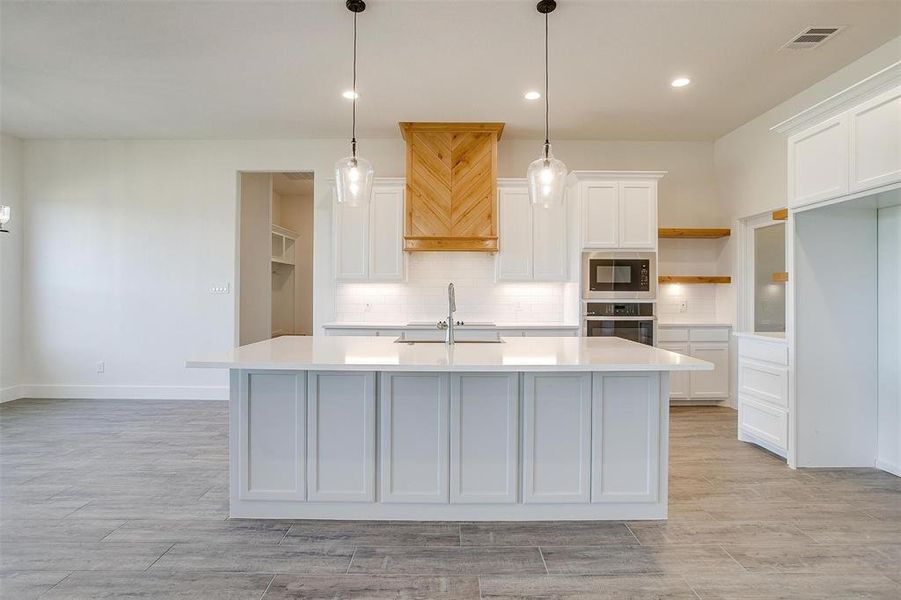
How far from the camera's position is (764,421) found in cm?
370

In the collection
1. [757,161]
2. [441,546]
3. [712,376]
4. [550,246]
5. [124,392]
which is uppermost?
[757,161]

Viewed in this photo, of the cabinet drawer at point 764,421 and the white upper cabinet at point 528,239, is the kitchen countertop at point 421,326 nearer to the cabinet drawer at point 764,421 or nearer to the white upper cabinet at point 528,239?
the white upper cabinet at point 528,239

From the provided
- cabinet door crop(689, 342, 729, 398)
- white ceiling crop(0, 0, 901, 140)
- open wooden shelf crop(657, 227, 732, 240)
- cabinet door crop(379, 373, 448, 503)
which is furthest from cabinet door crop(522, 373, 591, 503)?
open wooden shelf crop(657, 227, 732, 240)

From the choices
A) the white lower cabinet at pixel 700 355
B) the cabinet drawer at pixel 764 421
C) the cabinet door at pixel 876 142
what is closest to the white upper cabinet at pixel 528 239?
the white lower cabinet at pixel 700 355

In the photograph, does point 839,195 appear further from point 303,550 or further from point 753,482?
point 303,550

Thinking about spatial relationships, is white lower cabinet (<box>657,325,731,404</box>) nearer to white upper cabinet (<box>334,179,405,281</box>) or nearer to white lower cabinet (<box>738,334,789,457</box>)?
white lower cabinet (<box>738,334,789,457</box>)

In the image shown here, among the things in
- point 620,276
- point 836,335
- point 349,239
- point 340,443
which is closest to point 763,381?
point 836,335

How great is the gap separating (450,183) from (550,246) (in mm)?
1264

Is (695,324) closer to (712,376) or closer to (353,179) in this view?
(712,376)

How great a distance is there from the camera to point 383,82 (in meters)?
3.97

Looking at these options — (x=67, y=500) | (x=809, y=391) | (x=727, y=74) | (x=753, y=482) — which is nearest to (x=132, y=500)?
(x=67, y=500)

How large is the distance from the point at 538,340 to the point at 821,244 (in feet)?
7.09

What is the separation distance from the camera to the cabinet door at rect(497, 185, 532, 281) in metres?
5.10

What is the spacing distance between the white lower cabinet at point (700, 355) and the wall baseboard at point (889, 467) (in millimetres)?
1773
